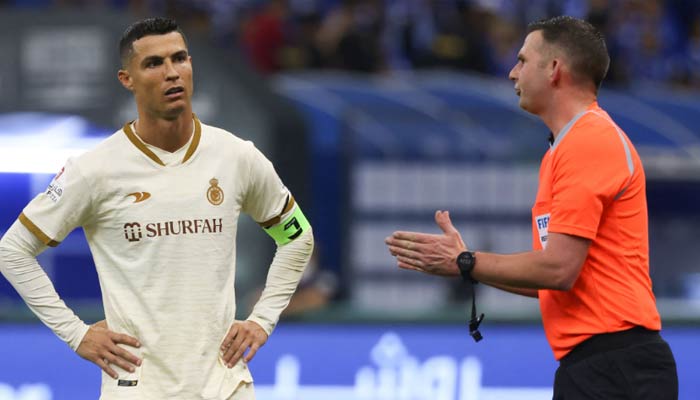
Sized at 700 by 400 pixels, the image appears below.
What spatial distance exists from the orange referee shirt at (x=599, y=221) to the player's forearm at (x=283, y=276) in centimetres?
96

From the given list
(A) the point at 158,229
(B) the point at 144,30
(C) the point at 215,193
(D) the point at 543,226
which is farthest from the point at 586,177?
(B) the point at 144,30

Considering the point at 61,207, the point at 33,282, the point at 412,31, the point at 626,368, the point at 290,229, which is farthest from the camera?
the point at 412,31

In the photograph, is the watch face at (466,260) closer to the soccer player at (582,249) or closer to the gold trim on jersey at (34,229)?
the soccer player at (582,249)

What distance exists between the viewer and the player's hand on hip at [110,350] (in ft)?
17.9

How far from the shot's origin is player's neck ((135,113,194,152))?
5.55 meters

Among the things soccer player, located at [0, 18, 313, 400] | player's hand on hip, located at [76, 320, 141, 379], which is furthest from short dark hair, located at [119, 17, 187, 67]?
player's hand on hip, located at [76, 320, 141, 379]

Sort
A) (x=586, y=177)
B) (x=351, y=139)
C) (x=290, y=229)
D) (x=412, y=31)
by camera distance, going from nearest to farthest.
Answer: (x=586, y=177) → (x=290, y=229) → (x=351, y=139) → (x=412, y=31)

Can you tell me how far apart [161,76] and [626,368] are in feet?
6.42

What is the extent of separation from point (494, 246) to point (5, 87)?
4465 millimetres

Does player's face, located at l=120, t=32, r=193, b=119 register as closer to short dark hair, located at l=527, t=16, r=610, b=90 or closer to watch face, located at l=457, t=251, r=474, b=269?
watch face, located at l=457, t=251, r=474, b=269

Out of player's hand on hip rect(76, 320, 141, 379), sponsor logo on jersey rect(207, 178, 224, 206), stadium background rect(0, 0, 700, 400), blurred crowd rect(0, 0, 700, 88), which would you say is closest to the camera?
player's hand on hip rect(76, 320, 141, 379)

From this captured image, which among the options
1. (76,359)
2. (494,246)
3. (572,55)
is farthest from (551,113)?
(494,246)

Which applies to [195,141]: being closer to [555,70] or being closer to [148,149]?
[148,149]

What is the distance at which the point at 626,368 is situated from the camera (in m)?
5.36
